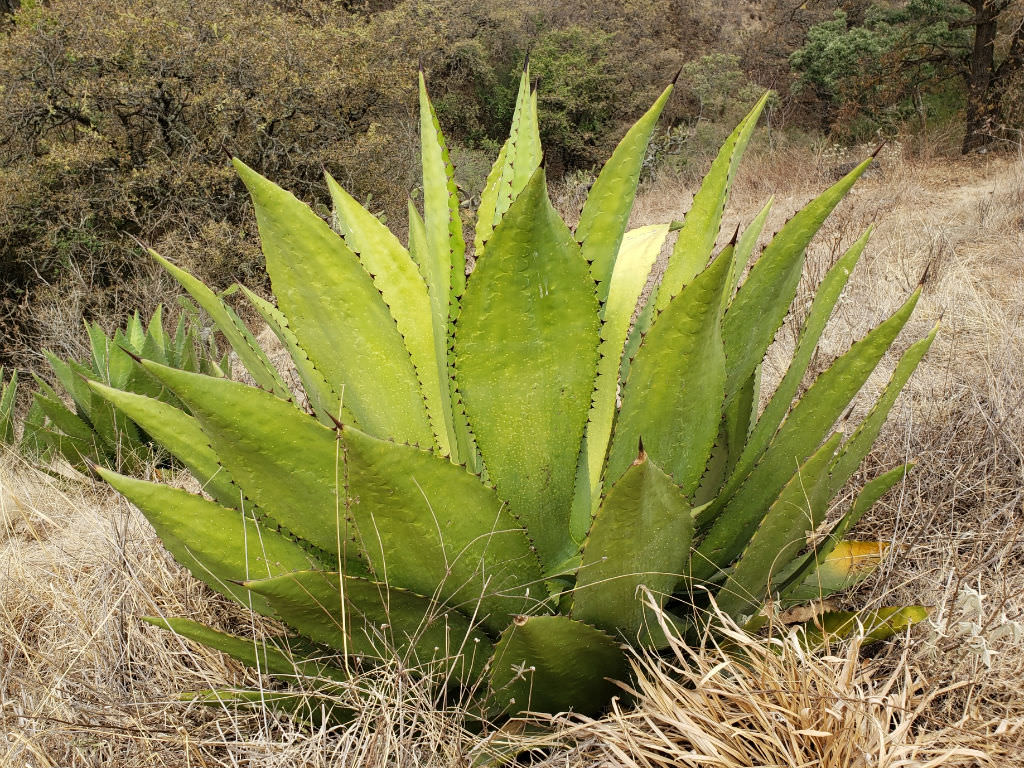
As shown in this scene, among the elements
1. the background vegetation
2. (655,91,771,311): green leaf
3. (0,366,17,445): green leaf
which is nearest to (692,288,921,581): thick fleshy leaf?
(655,91,771,311): green leaf

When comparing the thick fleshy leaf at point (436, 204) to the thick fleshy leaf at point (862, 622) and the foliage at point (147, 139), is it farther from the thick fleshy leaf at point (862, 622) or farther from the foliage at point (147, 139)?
the foliage at point (147, 139)

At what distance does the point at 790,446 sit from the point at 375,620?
548 millimetres

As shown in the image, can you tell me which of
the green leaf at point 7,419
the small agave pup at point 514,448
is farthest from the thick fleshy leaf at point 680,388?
the green leaf at point 7,419

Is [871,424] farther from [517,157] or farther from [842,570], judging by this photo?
[517,157]

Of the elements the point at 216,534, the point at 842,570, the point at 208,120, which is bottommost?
the point at 842,570

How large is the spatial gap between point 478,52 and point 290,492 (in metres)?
21.4

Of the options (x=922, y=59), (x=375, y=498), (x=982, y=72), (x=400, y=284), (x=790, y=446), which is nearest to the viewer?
(x=375, y=498)

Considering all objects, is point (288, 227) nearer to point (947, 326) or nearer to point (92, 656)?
point (92, 656)

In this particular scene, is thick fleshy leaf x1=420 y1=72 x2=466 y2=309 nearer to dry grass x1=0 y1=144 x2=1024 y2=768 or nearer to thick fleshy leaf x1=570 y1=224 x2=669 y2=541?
thick fleshy leaf x1=570 y1=224 x2=669 y2=541

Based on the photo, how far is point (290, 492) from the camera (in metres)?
0.77

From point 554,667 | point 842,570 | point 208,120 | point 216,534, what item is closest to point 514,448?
point 554,667

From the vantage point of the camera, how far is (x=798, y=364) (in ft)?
3.17

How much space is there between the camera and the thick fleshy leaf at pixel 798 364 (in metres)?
0.97

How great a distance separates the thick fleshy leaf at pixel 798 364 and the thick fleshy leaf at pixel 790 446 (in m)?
0.04
